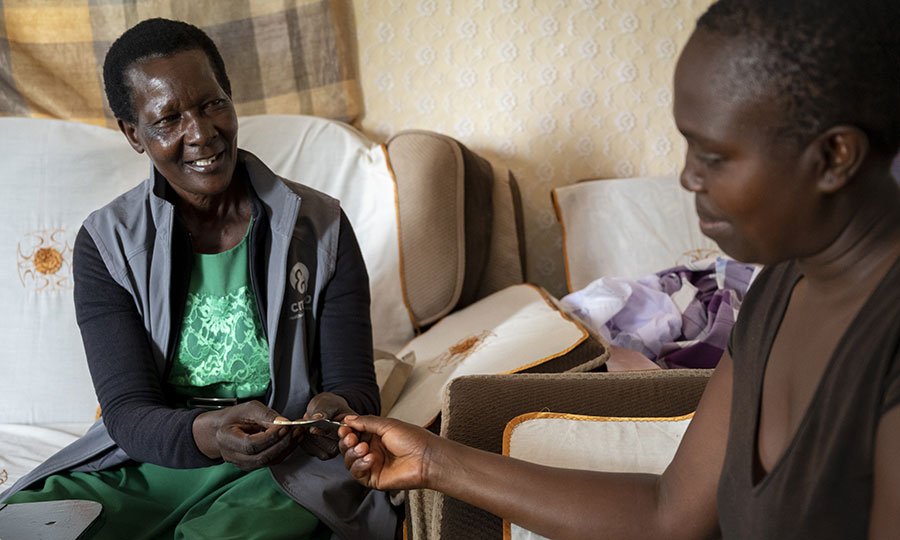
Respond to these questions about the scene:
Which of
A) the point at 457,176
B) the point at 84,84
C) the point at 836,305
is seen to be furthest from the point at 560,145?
the point at 836,305

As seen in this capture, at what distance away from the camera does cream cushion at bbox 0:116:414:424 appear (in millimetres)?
1996

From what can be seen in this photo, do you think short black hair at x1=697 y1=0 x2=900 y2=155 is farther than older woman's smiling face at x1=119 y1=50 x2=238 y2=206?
No

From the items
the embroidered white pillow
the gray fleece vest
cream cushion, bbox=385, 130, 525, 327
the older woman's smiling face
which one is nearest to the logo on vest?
the gray fleece vest

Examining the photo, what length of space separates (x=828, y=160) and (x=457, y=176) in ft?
5.44

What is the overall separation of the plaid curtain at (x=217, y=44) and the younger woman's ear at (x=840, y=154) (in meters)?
2.07

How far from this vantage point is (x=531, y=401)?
1224 mm

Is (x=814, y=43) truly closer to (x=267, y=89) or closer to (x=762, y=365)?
(x=762, y=365)

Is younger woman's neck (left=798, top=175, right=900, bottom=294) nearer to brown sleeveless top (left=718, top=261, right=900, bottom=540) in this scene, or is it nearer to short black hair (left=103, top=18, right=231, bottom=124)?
brown sleeveless top (left=718, top=261, right=900, bottom=540)

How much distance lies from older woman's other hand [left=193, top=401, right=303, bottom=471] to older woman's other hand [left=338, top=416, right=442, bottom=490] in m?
0.15

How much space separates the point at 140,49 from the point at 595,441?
0.95 meters

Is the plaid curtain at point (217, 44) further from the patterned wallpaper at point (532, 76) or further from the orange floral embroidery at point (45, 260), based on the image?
the orange floral embroidery at point (45, 260)

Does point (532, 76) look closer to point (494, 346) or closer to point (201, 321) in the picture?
point (494, 346)

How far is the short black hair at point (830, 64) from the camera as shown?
60 centimetres

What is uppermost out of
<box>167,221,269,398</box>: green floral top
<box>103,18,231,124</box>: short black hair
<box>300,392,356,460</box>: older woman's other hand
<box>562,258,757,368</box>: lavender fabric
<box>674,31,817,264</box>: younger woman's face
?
<box>103,18,231,124</box>: short black hair
